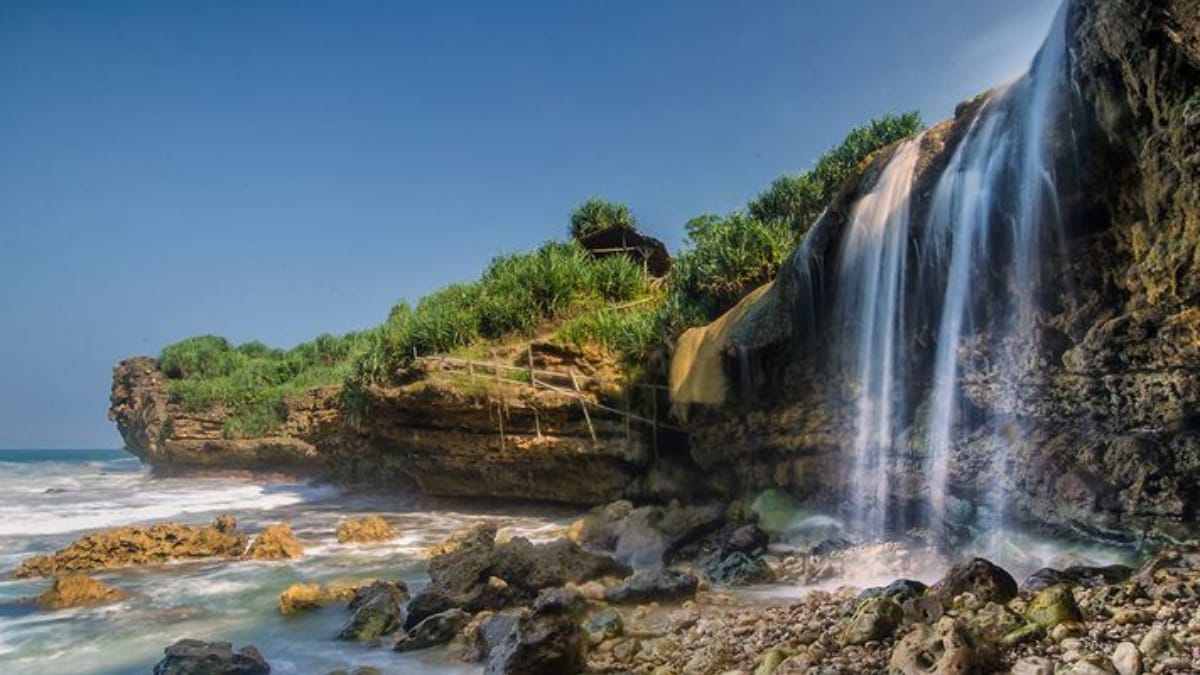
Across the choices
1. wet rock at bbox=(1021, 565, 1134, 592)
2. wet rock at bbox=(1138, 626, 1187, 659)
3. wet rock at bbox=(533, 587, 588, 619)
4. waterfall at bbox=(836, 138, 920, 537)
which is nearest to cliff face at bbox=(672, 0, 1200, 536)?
waterfall at bbox=(836, 138, 920, 537)

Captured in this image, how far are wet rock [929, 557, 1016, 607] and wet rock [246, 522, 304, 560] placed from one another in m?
10.1

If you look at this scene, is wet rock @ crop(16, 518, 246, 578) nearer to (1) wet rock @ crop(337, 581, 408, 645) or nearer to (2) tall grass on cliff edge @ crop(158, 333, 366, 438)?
(1) wet rock @ crop(337, 581, 408, 645)

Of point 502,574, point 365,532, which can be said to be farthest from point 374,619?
point 365,532

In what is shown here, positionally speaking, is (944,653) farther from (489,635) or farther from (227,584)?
(227,584)

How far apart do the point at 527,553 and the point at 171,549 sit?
276 inches

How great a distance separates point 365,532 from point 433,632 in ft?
23.8

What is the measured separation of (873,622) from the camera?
16.4ft

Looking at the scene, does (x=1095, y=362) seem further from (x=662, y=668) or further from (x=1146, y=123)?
(x=662, y=668)

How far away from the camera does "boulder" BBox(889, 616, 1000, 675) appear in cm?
408

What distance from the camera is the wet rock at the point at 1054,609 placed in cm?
459

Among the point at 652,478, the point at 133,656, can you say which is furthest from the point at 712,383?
the point at 133,656

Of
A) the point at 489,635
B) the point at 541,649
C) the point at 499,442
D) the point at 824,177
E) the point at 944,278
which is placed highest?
the point at 824,177

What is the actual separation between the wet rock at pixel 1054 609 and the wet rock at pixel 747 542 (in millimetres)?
4850

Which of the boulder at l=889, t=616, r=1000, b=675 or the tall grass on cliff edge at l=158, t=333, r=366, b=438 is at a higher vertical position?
the tall grass on cliff edge at l=158, t=333, r=366, b=438
